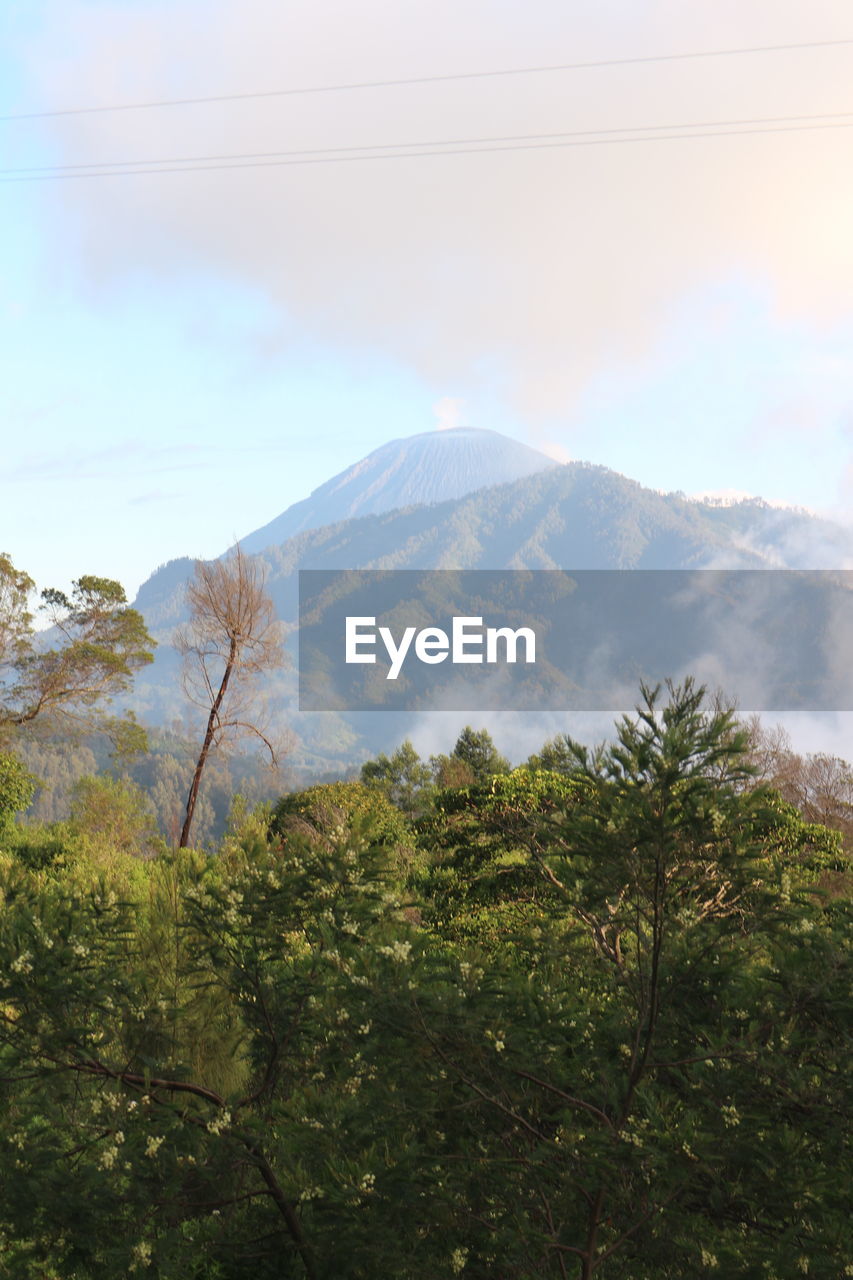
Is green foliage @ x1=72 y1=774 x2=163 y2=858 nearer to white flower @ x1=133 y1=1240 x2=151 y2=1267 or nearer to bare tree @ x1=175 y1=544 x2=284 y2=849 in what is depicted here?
bare tree @ x1=175 y1=544 x2=284 y2=849

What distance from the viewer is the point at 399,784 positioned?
38562 millimetres

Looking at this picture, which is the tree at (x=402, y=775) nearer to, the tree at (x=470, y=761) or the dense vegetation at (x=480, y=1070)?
the tree at (x=470, y=761)

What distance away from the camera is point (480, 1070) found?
4.25m

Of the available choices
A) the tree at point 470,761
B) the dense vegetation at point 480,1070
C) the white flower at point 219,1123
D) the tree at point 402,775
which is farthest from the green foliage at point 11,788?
the white flower at point 219,1123

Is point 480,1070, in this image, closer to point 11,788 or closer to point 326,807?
point 326,807

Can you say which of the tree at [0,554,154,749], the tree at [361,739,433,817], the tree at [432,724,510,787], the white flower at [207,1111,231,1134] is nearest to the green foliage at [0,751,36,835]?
the tree at [0,554,154,749]

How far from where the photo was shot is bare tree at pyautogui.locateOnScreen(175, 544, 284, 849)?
989 inches

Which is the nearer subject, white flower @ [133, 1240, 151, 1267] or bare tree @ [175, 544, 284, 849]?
white flower @ [133, 1240, 151, 1267]

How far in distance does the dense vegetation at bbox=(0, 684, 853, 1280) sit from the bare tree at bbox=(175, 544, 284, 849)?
19.9 meters

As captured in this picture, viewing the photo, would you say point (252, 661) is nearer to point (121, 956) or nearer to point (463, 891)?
point (463, 891)

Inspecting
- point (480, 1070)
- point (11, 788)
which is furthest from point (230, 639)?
point (480, 1070)

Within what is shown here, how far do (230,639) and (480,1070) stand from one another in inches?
860

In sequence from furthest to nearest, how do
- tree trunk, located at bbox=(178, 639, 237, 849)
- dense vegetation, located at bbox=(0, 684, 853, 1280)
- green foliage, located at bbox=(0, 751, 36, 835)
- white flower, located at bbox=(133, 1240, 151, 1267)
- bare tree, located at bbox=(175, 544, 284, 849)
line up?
green foliage, located at bbox=(0, 751, 36, 835), bare tree, located at bbox=(175, 544, 284, 849), tree trunk, located at bbox=(178, 639, 237, 849), white flower, located at bbox=(133, 1240, 151, 1267), dense vegetation, located at bbox=(0, 684, 853, 1280)

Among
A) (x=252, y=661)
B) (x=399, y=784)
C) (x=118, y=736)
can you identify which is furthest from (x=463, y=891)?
(x=399, y=784)
